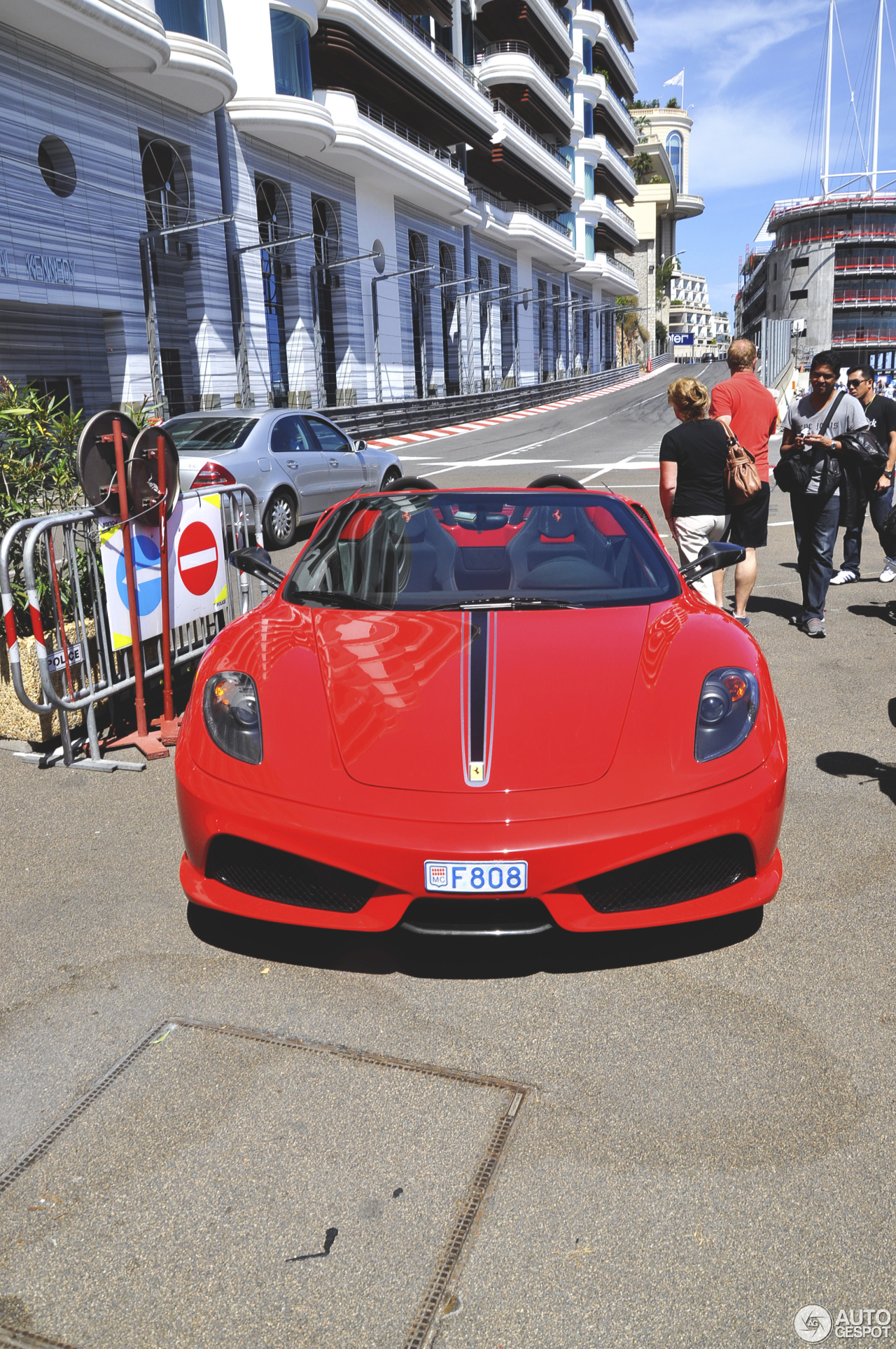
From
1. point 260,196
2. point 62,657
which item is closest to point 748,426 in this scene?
point 62,657

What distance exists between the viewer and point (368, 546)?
14.3ft

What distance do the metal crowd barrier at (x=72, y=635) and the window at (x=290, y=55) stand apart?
22.4 metres

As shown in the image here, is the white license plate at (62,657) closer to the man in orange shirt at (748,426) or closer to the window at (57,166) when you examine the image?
the man in orange shirt at (748,426)

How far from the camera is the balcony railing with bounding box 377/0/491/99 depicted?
31156 mm

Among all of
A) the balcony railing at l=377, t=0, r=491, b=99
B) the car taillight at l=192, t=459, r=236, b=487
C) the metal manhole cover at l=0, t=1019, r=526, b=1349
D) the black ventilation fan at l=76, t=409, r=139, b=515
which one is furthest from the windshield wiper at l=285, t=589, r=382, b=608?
the balcony railing at l=377, t=0, r=491, b=99

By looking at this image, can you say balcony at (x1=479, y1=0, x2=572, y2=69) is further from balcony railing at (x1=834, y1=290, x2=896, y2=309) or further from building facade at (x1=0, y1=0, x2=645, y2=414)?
balcony railing at (x1=834, y1=290, x2=896, y2=309)

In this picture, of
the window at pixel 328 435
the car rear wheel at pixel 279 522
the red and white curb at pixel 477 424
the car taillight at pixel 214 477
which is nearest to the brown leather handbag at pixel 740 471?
the car taillight at pixel 214 477

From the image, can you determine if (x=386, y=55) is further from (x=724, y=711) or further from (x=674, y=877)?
(x=674, y=877)

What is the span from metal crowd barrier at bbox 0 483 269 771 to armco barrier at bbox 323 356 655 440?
1855cm

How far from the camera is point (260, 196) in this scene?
88.3 feet

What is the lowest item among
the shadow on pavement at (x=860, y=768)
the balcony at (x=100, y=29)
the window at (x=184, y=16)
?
the shadow on pavement at (x=860, y=768)

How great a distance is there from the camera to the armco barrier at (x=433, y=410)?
26.3 m

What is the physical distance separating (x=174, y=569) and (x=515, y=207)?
50.8m

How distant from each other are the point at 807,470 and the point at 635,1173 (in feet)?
18.8
